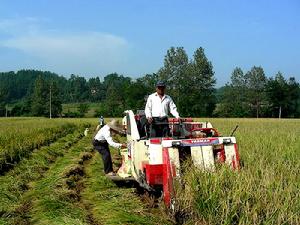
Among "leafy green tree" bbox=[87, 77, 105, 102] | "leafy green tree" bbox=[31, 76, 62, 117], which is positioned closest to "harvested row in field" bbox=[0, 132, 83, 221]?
"leafy green tree" bbox=[31, 76, 62, 117]

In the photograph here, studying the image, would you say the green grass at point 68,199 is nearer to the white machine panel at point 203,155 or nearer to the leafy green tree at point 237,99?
the white machine panel at point 203,155

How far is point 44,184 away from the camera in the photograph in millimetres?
10664

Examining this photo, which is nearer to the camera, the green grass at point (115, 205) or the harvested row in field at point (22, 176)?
the green grass at point (115, 205)

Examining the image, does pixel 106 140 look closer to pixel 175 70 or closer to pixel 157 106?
pixel 157 106

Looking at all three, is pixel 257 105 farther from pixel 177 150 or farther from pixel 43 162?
pixel 177 150

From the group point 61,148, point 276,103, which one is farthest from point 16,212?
point 276,103

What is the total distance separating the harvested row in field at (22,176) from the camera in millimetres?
8809

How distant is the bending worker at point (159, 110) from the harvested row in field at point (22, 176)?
3.10 meters

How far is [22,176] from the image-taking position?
11.9 metres

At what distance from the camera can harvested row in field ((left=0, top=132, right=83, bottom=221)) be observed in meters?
8.81

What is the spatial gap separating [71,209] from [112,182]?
291 centimetres

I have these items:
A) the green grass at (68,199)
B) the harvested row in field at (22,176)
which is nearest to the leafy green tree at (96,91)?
the harvested row in field at (22,176)

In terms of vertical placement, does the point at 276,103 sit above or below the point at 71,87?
below

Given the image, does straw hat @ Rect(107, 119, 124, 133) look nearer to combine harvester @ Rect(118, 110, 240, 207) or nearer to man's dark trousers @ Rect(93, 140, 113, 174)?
man's dark trousers @ Rect(93, 140, 113, 174)
